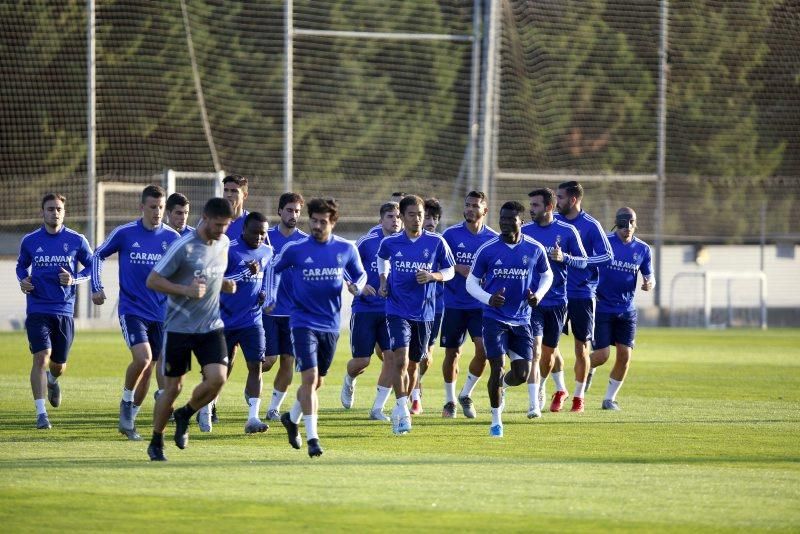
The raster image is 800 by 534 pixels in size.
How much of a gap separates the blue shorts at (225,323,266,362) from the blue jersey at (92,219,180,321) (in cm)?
69

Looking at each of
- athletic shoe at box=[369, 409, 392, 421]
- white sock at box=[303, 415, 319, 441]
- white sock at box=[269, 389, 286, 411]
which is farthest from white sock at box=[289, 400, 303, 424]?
athletic shoe at box=[369, 409, 392, 421]

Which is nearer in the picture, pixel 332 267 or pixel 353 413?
pixel 332 267

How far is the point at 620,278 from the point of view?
16.1 m

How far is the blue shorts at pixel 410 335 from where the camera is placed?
44.2ft

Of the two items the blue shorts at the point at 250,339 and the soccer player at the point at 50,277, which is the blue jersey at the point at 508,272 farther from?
the soccer player at the point at 50,277

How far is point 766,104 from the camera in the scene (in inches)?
1858

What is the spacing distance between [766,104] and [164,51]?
20.0 metres

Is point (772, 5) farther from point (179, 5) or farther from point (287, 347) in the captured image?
point (287, 347)

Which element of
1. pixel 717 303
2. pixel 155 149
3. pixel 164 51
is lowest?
pixel 717 303

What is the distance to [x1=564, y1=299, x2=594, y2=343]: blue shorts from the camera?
1593 cm

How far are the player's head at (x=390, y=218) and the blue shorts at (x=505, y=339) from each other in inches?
80.1

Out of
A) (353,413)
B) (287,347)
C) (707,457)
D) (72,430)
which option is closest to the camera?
(707,457)

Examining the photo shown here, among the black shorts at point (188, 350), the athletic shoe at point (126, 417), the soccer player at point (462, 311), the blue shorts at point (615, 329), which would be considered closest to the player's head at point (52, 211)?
the athletic shoe at point (126, 417)

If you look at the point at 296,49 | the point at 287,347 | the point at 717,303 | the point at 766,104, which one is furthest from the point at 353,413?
the point at 766,104
